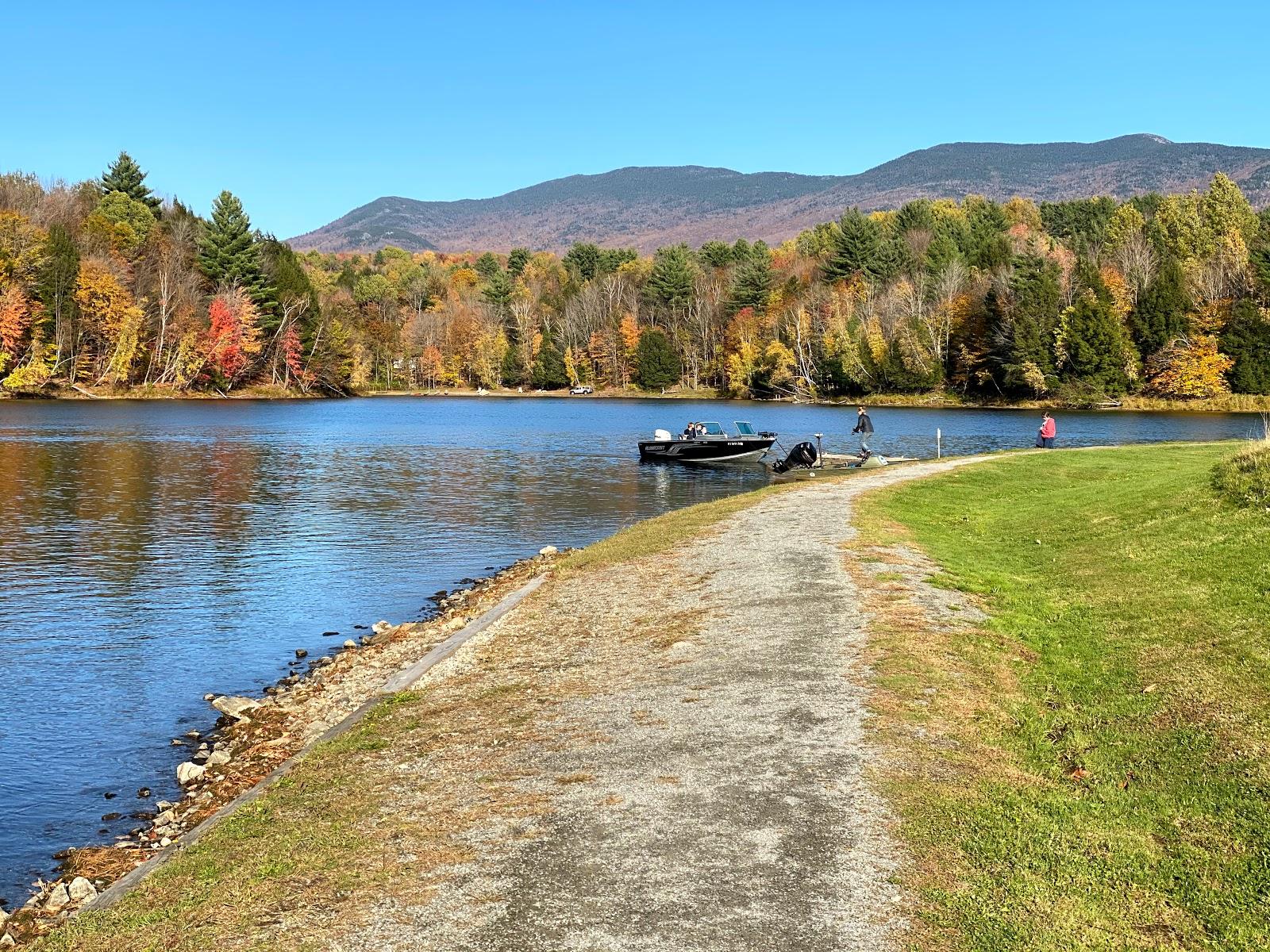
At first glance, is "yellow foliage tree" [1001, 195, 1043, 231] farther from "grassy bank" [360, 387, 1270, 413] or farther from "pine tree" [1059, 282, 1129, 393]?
"pine tree" [1059, 282, 1129, 393]

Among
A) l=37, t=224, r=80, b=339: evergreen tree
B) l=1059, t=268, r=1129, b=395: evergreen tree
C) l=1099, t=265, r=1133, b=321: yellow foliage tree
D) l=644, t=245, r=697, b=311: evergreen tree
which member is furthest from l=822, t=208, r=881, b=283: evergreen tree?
l=37, t=224, r=80, b=339: evergreen tree

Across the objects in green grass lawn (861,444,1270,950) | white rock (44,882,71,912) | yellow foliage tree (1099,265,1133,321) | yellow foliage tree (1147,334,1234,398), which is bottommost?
white rock (44,882,71,912)

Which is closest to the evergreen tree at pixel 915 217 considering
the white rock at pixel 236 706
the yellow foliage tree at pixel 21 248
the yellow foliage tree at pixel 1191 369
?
the yellow foliage tree at pixel 1191 369

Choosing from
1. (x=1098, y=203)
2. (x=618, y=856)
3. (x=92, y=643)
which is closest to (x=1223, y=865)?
(x=618, y=856)

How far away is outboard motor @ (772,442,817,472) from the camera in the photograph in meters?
46.6

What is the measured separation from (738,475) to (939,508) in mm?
21781

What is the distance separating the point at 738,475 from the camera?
4816 centimetres

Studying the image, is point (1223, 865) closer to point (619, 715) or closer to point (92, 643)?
point (619, 715)

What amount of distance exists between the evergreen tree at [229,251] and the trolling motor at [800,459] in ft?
298

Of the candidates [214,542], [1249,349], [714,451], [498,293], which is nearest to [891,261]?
[1249,349]

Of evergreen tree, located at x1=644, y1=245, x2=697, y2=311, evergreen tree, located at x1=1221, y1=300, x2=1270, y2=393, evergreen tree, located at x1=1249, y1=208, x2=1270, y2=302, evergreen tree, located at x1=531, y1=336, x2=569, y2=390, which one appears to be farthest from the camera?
evergreen tree, located at x1=531, y1=336, x2=569, y2=390

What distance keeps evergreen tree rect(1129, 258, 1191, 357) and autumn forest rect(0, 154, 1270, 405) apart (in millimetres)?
205

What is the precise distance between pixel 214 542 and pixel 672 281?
130955 millimetres

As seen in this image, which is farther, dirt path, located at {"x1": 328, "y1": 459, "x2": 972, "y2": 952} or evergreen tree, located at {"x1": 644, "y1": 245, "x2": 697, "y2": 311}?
evergreen tree, located at {"x1": 644, "y1": 245, "x2": 697, "y2": 311}
